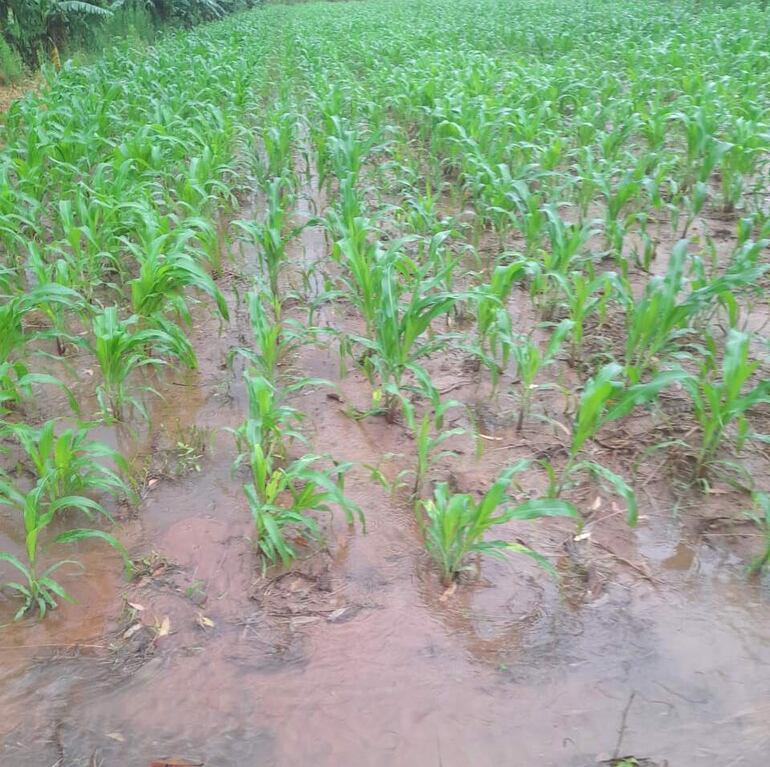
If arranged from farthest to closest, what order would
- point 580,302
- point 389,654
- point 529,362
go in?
1. point 580,302
2. point 529,362
3. point 389,654

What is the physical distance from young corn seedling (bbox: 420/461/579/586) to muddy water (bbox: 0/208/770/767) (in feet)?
0.28

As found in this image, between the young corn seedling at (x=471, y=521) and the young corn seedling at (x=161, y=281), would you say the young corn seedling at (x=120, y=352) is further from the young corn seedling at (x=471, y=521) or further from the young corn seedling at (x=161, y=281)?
the young corn seedling at (x=471, y=521)

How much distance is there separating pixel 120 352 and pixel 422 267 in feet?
4.69

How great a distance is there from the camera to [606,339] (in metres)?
2.77

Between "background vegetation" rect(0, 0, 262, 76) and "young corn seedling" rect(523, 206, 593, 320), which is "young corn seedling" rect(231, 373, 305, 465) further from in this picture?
"background vegetation" rect(0, 0, 262, 76)

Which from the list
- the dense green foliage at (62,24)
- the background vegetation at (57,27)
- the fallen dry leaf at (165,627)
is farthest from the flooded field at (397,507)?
the dense green foliage at (62,24)

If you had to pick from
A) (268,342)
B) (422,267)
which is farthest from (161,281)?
(422,267)

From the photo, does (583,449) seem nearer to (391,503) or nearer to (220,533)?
(391,503)

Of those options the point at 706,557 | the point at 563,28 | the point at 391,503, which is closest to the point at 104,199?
the point at 391,503

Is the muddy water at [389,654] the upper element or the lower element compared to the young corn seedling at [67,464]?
lower

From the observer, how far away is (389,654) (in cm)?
160

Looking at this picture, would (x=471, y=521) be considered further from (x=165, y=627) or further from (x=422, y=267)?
(x=422, y=267)

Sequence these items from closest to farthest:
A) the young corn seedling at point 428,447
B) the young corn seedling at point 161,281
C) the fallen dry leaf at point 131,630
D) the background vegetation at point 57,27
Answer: the fallen dry leaf at point 131,630, the young corn seedling at point 428,447, the young corn seedling at point 161,281, the background vegetation at point 57,27

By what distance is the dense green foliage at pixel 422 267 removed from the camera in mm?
2049
